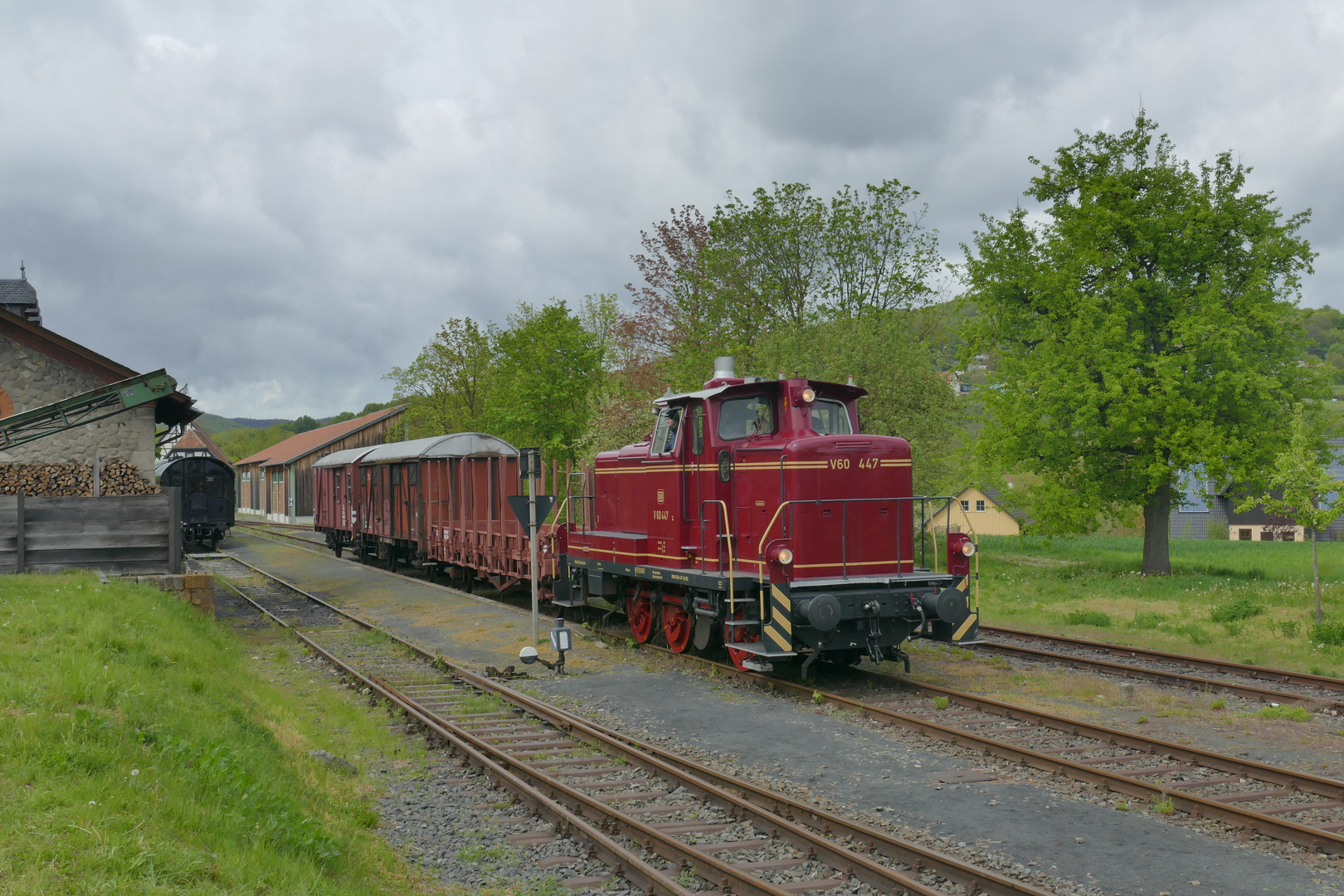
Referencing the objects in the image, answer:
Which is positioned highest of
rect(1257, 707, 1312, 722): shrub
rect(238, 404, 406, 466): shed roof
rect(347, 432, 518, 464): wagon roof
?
rect(238, 404, 406, 466): shed roof

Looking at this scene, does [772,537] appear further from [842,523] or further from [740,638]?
[740,638]

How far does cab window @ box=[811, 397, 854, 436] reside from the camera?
1173 centimetres

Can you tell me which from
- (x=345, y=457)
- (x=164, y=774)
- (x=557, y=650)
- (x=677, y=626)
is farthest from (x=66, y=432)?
(x=345, y=457)

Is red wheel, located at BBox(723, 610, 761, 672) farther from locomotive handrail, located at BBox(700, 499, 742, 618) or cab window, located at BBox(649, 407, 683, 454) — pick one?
→ cab window, located at BBox(649, 407, 683, 454)

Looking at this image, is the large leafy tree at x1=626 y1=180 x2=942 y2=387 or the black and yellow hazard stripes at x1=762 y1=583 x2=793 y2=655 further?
the large leafy tree at x1=626 y1=180 x2=942 y2=387

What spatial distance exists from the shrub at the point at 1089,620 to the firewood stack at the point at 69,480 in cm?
1648

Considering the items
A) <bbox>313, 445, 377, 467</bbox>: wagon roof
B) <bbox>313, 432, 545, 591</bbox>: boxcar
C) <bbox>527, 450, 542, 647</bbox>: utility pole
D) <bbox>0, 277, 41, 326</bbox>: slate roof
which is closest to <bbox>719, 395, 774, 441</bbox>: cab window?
<bbox>527, 450, 542, 647</bbox>: utility pole

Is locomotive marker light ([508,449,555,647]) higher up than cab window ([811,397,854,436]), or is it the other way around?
cab window ([811,397,854,436])

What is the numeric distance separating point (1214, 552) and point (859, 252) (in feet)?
48.6

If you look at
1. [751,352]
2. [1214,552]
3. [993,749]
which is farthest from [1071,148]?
[993,749]

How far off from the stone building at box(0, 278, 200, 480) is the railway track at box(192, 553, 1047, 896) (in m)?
9.95

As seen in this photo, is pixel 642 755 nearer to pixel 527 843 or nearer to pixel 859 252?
pixel 527 843

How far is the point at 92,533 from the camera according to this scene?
15055 millimetres

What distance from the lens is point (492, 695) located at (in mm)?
10867
